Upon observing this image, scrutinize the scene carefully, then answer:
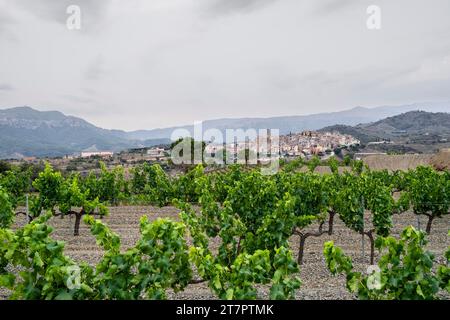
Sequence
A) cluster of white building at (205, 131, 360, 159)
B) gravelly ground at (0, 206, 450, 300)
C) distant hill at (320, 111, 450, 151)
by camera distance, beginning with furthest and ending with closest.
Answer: distant hill at (320, 111, 450, 151), cluster of white building at (205, 131, 360, 159), gravelly ground at (0, 206, 450, 300)

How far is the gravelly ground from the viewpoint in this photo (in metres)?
8.98

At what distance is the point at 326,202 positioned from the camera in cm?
1487

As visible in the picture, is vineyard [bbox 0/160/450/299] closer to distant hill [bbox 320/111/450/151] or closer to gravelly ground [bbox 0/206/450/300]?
gravelly ground [bbox 0/206/450/300]

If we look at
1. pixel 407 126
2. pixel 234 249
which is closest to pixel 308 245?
pixel 234 249

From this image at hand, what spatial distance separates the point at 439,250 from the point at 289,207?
7.23 m

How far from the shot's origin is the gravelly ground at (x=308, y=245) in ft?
29.5

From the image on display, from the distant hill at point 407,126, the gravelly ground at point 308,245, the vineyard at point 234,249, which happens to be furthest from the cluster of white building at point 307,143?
the vineyard at point 234,249

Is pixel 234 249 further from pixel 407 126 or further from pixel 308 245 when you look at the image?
pixel 407 126

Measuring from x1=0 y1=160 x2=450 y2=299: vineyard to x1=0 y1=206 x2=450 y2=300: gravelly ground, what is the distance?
5 centimetres

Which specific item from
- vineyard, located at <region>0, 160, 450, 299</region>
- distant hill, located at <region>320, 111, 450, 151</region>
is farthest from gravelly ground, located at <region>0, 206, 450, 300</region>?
distant hill, located at <region>320, 111, 450, 151</region>

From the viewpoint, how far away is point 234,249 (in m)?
8.17

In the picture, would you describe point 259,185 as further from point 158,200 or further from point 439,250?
point 158,200

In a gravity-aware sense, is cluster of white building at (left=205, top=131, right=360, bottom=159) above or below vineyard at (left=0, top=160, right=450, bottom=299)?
above
